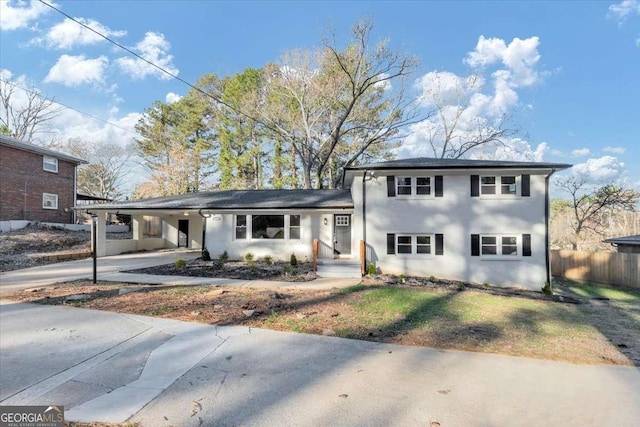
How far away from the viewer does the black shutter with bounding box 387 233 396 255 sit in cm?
1291

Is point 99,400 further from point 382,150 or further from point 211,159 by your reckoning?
point 211,159

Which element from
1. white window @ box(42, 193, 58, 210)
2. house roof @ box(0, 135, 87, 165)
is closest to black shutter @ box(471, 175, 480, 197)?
house roof @ box(0, 135, 87, 165)

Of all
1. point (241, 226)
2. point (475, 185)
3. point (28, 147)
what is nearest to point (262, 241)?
point (241, 226)

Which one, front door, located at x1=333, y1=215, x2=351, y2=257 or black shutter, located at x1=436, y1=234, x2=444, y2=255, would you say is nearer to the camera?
black shutter, located at x1=436, y1=234, x2=444, y2=255

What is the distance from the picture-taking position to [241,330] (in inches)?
215

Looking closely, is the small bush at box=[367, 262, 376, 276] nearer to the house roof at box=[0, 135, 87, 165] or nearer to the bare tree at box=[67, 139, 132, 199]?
the house roof at box=[0, 135, 87, 165]

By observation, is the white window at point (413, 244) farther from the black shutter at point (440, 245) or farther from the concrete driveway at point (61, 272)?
the concrete driveway at point (61, 272)

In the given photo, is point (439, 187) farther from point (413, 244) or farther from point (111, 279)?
point (111, 279)

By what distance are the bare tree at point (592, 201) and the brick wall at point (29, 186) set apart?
108ft

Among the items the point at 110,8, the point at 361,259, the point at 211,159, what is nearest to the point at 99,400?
the point at 361,259

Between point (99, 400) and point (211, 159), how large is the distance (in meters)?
28.7

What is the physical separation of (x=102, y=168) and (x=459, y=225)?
35778mm

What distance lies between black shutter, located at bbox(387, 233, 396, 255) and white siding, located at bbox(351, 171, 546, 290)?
5.5 inches

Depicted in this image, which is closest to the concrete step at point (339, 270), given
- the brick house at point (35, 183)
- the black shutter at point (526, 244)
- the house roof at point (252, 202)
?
the house roof at point (252, 202)
